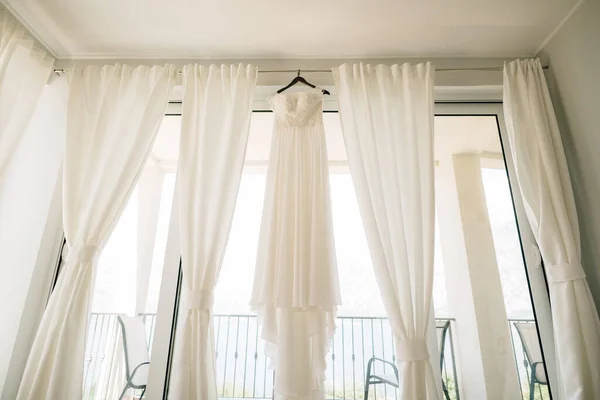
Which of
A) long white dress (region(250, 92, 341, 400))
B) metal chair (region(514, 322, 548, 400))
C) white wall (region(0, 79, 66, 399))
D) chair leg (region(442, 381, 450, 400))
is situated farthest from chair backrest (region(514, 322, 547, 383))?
white wall (region(0, 79, 66, 399))

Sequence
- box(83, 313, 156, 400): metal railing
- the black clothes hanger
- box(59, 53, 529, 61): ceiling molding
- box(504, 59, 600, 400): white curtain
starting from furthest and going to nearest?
box(59, 53, 529, 61): ceiling molding, the black clothes hanger, box(83, 313, 156, 400): metal railing, box(504, 59, 600, 400): white curtain

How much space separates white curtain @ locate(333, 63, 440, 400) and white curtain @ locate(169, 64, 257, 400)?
1.71 ft

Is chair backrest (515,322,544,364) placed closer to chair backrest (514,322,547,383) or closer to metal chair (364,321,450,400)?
chair backrest (514,322,547,383)

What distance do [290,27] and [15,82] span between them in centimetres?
128

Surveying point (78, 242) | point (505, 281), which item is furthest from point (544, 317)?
point (78, 242)

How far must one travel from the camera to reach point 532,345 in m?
1.36

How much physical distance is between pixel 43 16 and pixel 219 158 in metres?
1.10

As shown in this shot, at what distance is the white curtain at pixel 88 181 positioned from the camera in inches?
45.6

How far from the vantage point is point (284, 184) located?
140 cm

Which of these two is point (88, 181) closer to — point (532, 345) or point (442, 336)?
point (442, 336)

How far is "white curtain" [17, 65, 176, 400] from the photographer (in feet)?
3.80

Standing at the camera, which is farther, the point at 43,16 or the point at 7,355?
the point at 43,16

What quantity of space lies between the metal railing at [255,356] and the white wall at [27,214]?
29 centimetres

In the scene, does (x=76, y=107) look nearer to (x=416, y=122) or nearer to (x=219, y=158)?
(x=219, y=158)
